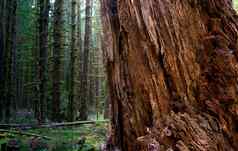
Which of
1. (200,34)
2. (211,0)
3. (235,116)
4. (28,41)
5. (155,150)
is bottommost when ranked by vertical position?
(155,150)

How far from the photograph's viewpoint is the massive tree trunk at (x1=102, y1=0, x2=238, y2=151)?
3.38 metres

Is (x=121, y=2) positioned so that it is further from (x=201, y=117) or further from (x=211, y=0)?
(x=201, y=117)

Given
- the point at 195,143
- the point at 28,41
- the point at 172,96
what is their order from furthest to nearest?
the point at 28,41 < the point at 172,96 < the point at 195,143

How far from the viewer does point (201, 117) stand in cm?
339

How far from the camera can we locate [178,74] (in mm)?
3504

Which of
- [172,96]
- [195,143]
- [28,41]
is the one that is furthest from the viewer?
[28,41]

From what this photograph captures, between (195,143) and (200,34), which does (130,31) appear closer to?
(200,34)

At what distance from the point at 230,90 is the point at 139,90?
2.68ft

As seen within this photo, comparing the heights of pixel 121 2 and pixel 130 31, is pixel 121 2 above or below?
above

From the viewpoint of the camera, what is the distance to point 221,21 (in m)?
3.63

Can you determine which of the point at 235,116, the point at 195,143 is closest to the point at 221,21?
the point at 235,116

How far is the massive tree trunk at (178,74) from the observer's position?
133 inches

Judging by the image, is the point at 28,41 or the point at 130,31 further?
the point at 28,41

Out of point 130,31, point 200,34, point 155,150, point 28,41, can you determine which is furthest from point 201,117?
point 28,41
